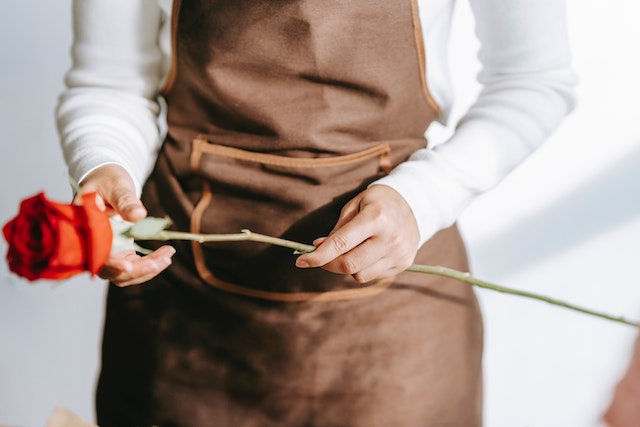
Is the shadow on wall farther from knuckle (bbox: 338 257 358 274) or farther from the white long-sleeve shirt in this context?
knuckle (bbox: 338 257 358 274)

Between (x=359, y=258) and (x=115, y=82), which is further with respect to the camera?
(x=115, y=82)

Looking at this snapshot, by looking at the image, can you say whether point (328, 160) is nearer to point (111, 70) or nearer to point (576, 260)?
point (111, 70)

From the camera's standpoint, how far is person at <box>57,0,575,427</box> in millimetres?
569

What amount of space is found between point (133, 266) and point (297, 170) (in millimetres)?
184

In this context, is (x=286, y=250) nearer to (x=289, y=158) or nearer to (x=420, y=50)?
(x=289, y=158)

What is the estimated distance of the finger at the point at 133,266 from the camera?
1.50ft

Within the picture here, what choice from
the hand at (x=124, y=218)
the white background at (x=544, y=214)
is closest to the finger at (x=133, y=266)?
the hand at (x=124, y=218)

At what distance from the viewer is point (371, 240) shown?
51 cm

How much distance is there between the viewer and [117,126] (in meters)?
0.62

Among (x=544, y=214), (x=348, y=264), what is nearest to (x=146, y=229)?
(x=348, y=264)

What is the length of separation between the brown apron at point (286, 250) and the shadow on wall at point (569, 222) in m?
0.25

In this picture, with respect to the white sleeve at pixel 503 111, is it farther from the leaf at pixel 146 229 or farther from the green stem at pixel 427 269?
the leaf at pixel 146 229

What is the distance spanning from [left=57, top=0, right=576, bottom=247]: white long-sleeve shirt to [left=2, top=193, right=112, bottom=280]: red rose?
0.62ft

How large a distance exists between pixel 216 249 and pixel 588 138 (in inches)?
19.7
